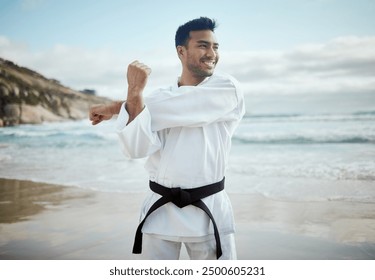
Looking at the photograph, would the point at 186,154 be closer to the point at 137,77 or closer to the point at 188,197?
the point at 188,197

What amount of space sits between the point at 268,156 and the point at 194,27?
4519 millimetres

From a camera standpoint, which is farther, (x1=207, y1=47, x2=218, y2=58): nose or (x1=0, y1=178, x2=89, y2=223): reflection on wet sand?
(x1=0, y1=178, x2=89, y2=223): reflection on wet sand

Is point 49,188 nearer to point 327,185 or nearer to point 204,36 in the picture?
point 327,185

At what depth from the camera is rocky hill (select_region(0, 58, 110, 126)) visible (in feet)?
16.2

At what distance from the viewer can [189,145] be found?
121 centimetres

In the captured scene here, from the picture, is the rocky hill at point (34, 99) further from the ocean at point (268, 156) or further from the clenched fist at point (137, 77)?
the clenched fist at point (137, 77)

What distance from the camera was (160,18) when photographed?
298 cm

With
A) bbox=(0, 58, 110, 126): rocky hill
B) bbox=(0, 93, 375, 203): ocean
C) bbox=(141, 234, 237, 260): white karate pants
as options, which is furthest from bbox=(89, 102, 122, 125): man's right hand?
bbox=(0, 58, 110, 126): rocky hill

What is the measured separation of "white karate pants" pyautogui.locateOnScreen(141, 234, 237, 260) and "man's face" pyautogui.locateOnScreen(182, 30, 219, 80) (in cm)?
56

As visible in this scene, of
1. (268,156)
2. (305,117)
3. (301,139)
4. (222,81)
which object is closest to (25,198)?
(222,81)

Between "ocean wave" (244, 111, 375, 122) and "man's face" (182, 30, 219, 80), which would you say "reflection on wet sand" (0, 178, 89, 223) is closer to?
"man's face" (182, 30, 219, 80)

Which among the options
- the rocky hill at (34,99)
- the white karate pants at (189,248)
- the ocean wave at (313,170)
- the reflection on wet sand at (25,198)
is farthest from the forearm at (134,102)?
the rocky hill at (34,99)

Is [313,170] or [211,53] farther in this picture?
[313,170]

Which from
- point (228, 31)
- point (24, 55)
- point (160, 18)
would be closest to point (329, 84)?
point (228, 31)
